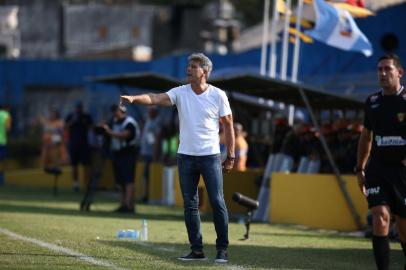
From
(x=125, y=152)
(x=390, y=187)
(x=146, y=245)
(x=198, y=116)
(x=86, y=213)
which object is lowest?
(x=86, y=213)

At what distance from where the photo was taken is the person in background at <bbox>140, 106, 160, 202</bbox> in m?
25.0

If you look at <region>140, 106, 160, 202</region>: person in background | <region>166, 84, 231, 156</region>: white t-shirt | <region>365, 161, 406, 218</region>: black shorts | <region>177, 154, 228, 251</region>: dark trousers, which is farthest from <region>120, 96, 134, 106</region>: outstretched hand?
<region>140, 106, 160, 202</region>: person in background

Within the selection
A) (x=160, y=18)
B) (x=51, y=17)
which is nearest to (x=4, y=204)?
(x=160, y=18)

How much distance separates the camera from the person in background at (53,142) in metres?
30.3

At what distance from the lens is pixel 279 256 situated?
12.4 metres

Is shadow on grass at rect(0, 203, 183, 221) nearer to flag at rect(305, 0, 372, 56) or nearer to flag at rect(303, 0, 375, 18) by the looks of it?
flag at rect(305, 0, 372, 56)

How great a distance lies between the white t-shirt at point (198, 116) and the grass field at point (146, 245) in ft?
3.63

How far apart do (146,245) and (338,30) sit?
912cm

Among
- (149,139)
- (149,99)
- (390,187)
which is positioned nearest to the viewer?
(390,187)

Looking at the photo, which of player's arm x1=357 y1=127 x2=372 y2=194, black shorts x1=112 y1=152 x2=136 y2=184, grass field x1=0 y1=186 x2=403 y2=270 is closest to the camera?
player's arm x1=357 y1=127 x2=372 y2=194

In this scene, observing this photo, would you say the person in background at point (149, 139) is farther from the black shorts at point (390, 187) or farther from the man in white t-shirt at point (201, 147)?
the black shorts at point (390, 187)

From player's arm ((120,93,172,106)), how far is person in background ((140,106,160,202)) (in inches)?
534

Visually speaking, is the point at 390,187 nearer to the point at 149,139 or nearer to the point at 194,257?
the point at 194,257

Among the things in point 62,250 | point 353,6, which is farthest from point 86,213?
point 62,250
